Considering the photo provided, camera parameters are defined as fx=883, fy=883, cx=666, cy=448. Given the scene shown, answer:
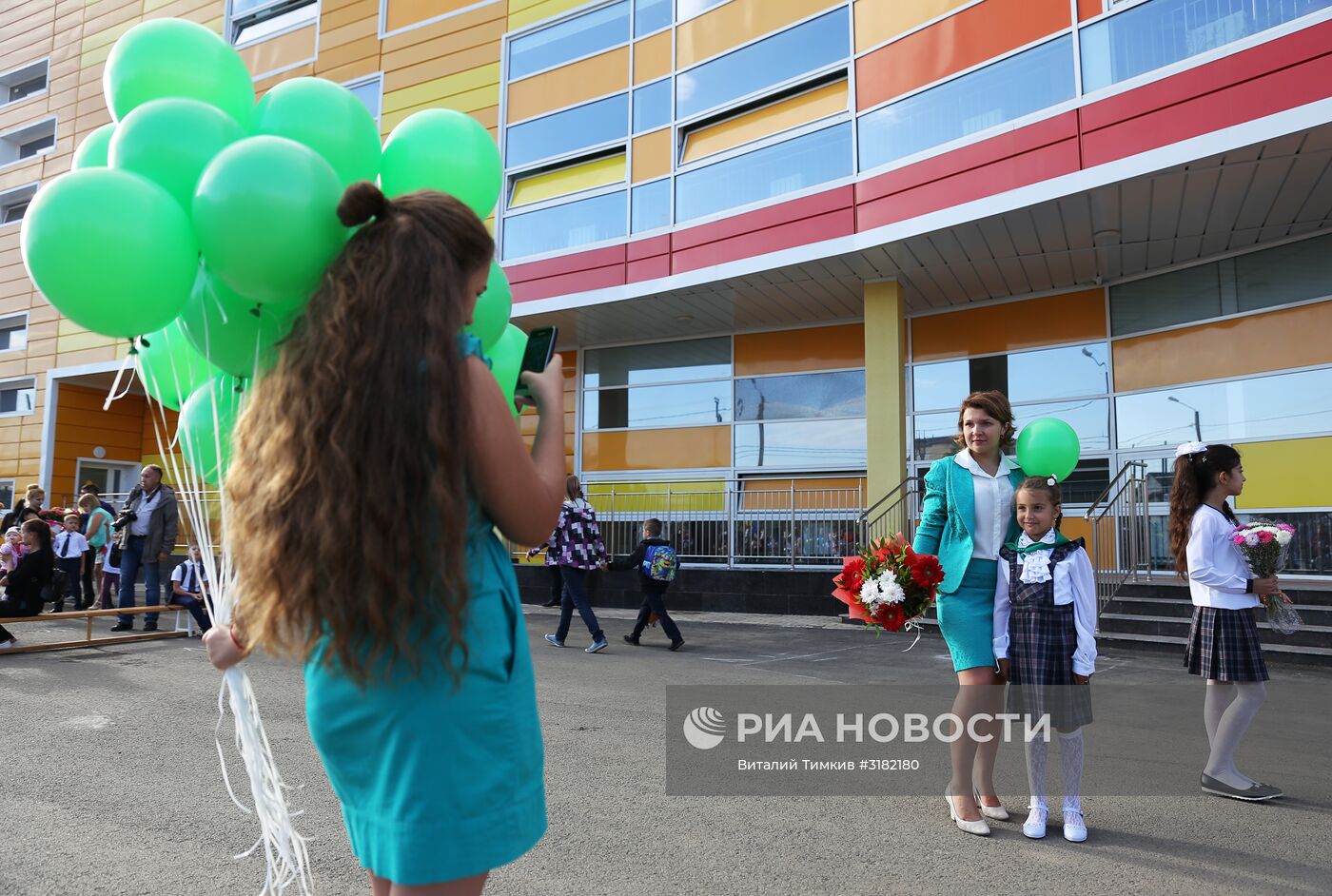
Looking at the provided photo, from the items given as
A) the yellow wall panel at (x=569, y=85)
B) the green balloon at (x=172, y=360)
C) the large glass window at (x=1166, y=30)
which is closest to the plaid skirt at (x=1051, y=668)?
the green balloon at (x=172, y=360)

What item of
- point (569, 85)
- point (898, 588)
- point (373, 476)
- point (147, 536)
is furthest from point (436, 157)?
point (569, 85)

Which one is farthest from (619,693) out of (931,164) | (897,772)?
(931,164)

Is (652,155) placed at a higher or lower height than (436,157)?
higher

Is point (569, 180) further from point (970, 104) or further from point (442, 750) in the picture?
point (442, 750)

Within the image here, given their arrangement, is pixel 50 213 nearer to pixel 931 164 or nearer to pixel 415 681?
pixel 415 681

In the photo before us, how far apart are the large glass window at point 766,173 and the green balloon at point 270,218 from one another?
11.9 m

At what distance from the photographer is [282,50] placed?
63.6ft

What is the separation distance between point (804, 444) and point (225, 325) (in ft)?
44.1

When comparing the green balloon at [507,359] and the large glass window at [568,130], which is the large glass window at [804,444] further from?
the green balloon at [507,359]

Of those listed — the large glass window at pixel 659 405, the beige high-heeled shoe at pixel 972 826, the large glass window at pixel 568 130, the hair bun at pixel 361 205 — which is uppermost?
the large glass window at pixel 568 130

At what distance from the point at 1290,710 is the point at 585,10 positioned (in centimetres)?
1492

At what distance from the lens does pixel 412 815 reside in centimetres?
154

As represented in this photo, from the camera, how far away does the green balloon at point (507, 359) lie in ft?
8.11

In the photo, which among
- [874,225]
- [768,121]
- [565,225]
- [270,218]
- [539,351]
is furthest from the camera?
[565,225]
